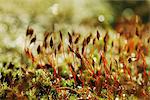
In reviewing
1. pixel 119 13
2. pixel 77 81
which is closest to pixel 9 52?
pixel 77 81

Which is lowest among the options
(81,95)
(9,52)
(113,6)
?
(81,95)

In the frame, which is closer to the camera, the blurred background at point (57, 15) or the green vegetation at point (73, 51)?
the green vegetation at point (73, 51)

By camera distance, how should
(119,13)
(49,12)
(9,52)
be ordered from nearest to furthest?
(9,52) < (49,12) < (119,13)

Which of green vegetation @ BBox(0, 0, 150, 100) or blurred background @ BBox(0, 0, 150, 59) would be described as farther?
blurred background @ BBox(0, 0, 150, 59)

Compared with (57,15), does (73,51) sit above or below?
below

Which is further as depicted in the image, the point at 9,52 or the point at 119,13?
the point at 119,13

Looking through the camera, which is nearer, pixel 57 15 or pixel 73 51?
pixel 73 51

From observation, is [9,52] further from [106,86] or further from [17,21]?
[106,86]

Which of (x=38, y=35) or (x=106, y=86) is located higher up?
(x=38, y=35)
